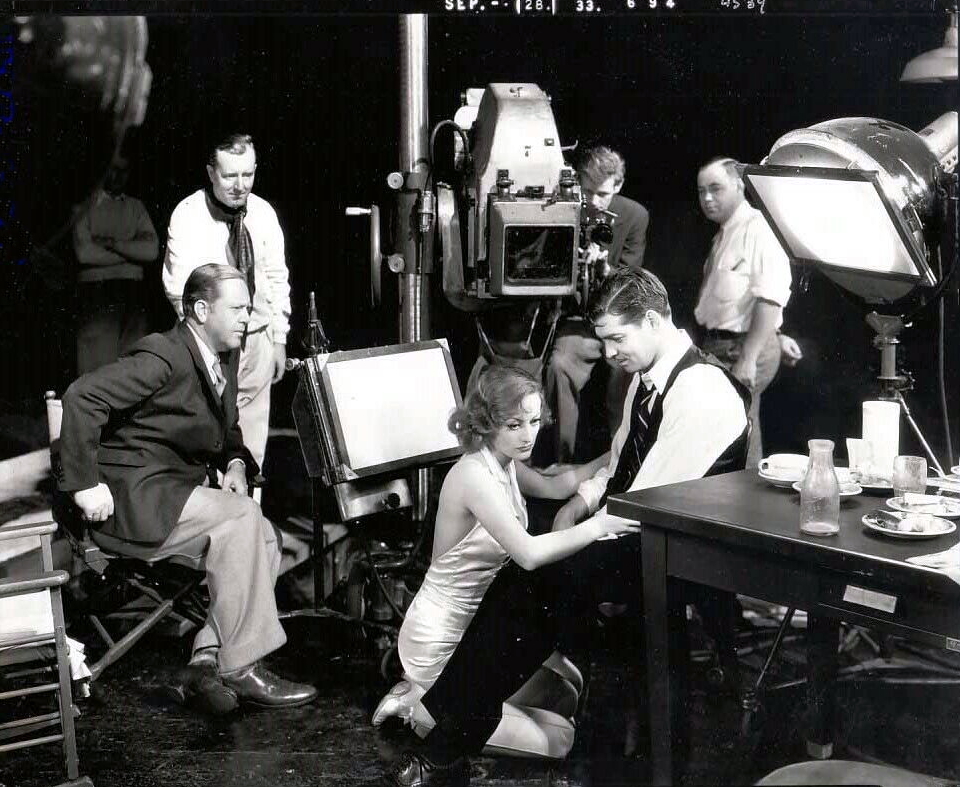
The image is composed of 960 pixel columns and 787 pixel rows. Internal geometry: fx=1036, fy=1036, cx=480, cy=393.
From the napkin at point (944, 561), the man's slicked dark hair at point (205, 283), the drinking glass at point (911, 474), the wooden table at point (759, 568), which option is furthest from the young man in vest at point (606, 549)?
the man's slicked dark hair at point (205, 283)

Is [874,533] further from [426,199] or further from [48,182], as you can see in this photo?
[48,182]

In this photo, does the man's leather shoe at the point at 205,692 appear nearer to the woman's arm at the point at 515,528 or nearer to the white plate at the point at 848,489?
the woman's arm at the point at 515,528

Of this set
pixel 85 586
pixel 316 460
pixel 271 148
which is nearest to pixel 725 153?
pixel 271 148

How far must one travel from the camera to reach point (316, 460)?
10.5ft

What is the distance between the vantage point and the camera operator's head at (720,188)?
3822 millimetres

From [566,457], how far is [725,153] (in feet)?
4.17

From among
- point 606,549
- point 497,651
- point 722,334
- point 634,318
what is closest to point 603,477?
point 606,549

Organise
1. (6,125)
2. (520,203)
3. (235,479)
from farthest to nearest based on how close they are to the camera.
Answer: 1. (6,125)
2. (235,479)
3. (520,203)

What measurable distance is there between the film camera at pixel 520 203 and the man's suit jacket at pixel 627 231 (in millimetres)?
516

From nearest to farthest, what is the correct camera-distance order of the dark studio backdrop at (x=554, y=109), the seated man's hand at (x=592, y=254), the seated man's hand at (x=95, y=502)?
the seated man's hand at (x=95, y=502)
the seated man's hand at (x=592, y=254)
the dark studio backdrop at (x=554, y=109)

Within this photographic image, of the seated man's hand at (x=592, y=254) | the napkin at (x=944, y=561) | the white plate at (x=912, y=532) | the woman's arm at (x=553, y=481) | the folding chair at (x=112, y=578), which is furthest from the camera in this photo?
the seated man's hand at (x=592, y=254)

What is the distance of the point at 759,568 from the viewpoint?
202cm

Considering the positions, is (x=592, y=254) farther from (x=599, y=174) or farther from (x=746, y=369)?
(x=746, y=369)

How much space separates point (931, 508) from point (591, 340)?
1723mm
